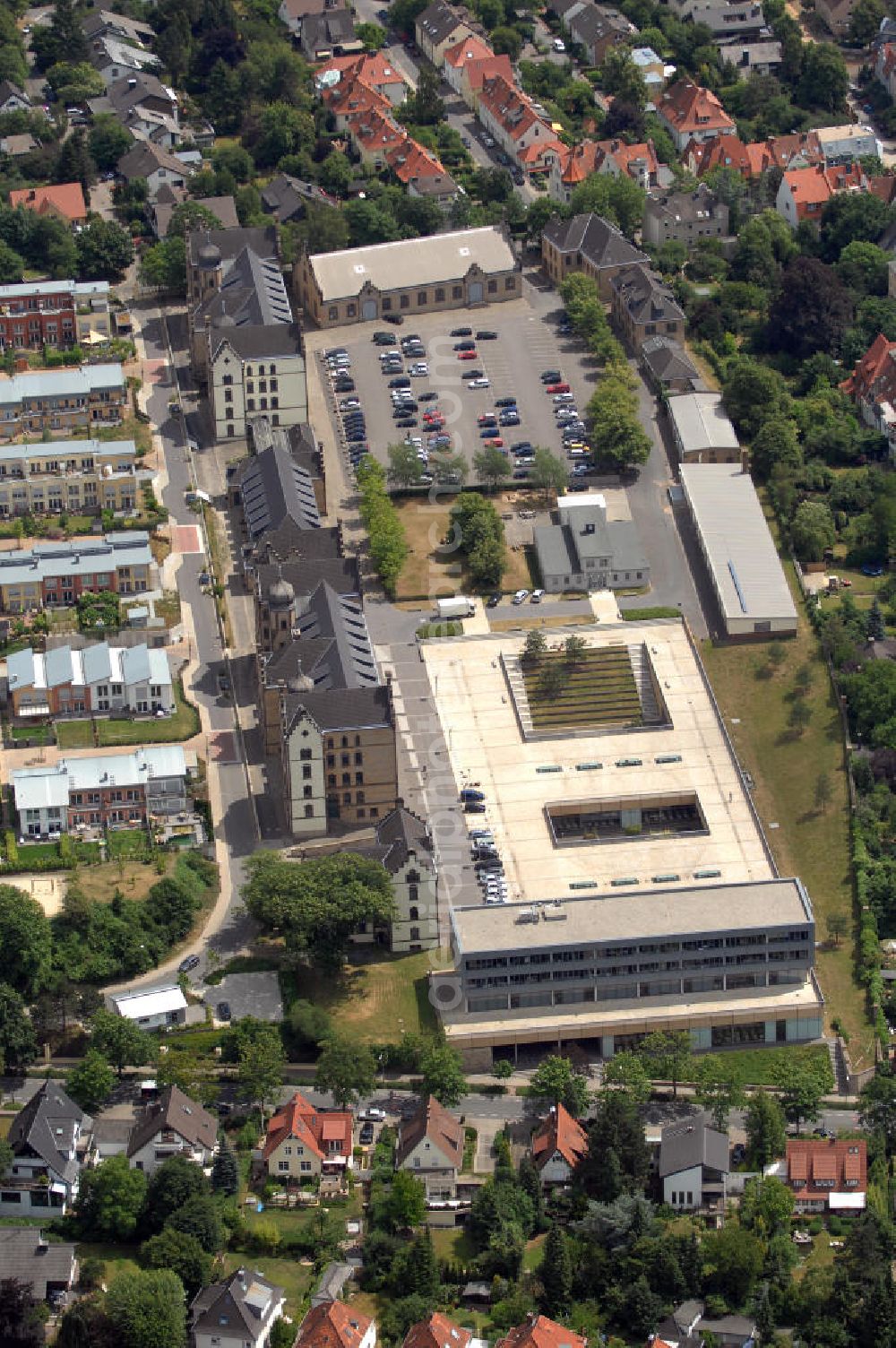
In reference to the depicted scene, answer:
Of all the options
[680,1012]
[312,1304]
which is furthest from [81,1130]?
[680,1012]

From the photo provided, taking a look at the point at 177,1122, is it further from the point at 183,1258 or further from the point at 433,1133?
the point at 433,1133

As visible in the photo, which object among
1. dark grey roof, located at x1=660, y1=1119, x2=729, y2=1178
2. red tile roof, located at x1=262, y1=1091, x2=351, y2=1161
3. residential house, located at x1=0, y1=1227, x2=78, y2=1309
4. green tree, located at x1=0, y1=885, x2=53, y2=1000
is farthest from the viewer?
green tree, located at x1=0, y1=885, x2=53, y2=1000

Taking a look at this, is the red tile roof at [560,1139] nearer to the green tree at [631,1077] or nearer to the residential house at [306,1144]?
the green tree at [631,1077]

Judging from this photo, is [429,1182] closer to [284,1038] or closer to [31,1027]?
[284,1038]

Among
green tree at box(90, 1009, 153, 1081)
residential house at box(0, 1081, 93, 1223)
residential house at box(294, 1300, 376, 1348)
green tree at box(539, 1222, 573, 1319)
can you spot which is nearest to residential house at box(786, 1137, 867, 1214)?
green tree at box(539, 1222, 573, 1319)

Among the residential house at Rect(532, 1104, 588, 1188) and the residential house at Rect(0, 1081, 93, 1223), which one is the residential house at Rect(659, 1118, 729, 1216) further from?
the residential house at Rect(0, 1081, 93, 1223)

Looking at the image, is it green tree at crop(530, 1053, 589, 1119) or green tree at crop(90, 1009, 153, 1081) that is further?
green tree at crop(90, 1009, 153, 1081)

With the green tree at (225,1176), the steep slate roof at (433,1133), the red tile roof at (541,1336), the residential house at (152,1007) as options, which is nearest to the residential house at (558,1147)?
the steep slate roof at (433,1133)
